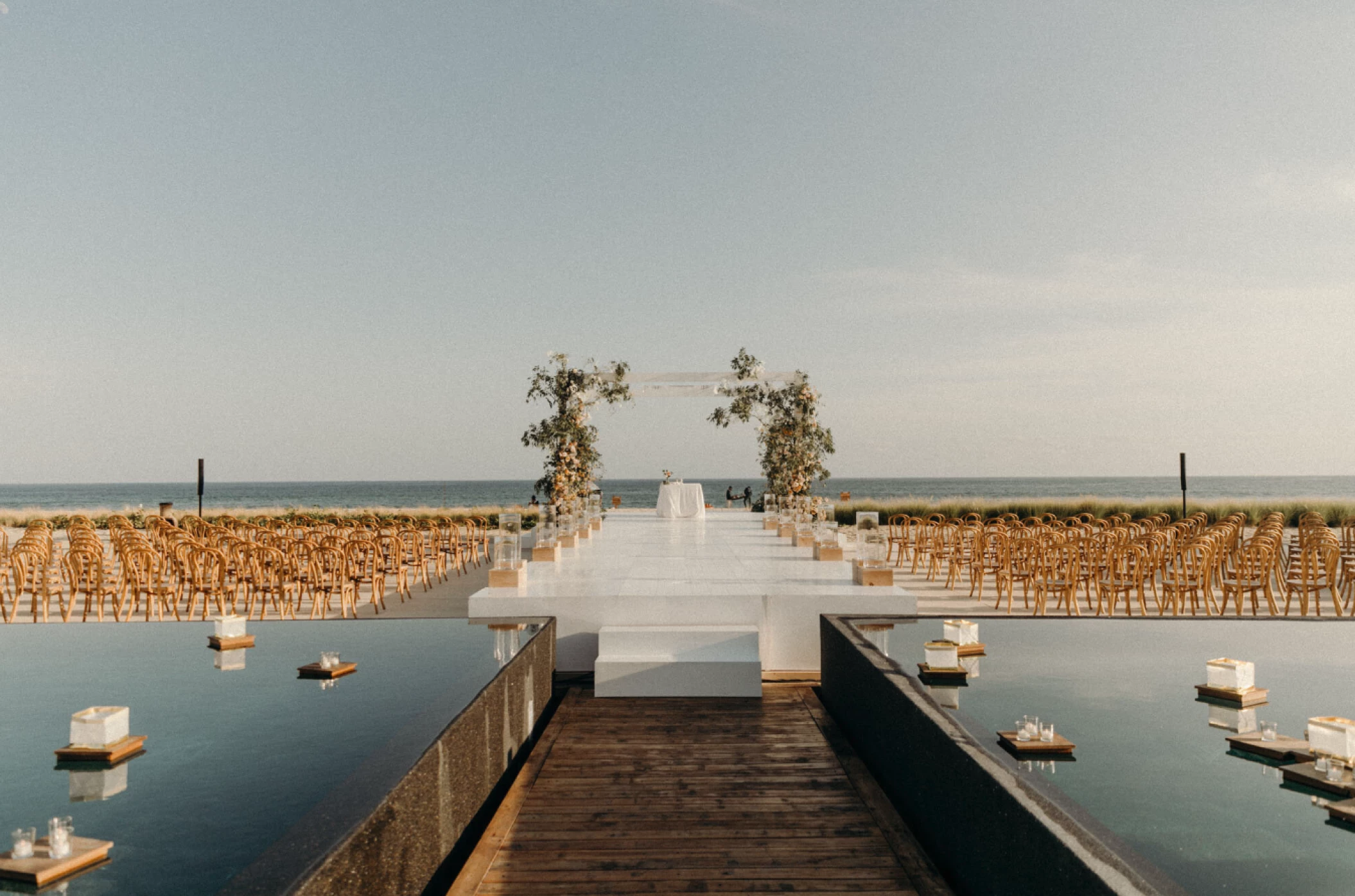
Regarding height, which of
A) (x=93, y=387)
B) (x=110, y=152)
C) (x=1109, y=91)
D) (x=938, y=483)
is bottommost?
(x=938, y=483)

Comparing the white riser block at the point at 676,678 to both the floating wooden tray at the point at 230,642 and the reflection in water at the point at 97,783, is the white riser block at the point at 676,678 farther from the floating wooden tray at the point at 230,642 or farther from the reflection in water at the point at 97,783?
the reflection in water at the point at 97,783

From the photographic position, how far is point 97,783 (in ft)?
9.16

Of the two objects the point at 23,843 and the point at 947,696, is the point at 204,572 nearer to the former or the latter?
the point at 23,843

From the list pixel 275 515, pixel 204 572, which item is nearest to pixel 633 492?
pixel 275 515

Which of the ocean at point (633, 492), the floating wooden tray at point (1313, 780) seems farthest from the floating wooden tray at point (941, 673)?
the ocean at point (633, 492)

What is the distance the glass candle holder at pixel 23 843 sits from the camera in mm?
2096

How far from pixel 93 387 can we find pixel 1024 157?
45.2 metres

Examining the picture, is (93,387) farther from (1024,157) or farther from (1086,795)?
(1086,795)

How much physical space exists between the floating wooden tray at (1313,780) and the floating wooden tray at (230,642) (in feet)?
18.1

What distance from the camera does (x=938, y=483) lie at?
8231 cm

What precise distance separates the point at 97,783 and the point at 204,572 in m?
5.67

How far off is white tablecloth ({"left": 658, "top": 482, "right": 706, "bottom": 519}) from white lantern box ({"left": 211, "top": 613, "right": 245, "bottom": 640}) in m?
11.8

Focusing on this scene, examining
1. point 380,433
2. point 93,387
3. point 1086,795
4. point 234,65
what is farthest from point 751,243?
point 93,387

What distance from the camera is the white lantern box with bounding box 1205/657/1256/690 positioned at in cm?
366
